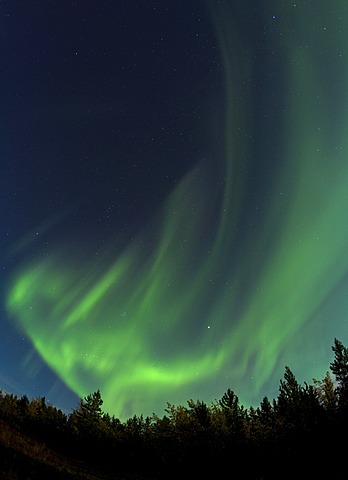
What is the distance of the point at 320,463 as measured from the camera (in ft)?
73.8

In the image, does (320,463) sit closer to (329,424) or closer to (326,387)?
(329,424)

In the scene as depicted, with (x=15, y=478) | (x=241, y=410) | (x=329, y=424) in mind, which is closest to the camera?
(x=15, y=478)

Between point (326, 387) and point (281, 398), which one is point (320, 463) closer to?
point (326, 387)

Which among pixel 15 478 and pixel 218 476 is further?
pixel 218 476

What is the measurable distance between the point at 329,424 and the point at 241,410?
81.4ft

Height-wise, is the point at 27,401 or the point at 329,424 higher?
the point at 27,401

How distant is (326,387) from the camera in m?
48.6

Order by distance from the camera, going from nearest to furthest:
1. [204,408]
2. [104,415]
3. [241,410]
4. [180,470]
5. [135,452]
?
[180,470]
[135,452]
[204,408]
[241,410]
[104,415]

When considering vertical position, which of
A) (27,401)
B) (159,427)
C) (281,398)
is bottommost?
(159,427)

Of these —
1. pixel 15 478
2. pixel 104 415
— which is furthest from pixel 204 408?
pixel 15 478

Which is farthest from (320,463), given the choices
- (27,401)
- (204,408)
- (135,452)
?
(27,401)

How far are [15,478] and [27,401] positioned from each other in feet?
235

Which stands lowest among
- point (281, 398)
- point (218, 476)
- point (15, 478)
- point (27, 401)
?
point (218, 476)

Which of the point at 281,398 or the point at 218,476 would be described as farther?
the point at 281,398
